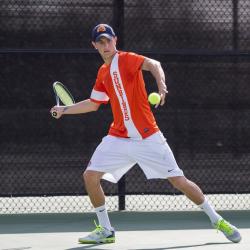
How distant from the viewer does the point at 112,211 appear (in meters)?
7.82

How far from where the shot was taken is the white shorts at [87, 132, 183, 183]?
19.8 feet

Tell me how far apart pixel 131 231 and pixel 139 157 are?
870 mm

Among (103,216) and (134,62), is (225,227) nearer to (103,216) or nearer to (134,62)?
(103,216)

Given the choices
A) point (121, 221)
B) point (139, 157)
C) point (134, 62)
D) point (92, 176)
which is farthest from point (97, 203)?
point (121, 221)

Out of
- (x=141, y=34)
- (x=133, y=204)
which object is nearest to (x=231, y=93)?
(x=141, y=34)

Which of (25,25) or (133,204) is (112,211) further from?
(25,25)

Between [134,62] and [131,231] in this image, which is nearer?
[134,62]

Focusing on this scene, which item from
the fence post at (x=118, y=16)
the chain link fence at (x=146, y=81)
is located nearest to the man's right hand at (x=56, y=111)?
the chain link fence at (x=146, y=81)

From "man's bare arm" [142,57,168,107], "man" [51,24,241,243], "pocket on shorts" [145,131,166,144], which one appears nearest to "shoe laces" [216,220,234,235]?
"man" [51,24,241,243]

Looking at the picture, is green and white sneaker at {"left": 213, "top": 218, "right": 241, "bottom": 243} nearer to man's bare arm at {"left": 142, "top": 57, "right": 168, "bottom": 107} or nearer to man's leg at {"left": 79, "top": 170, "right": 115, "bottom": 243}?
man's leg at {"left": 79, "top": 170, "right": 115, "bottom": 243}

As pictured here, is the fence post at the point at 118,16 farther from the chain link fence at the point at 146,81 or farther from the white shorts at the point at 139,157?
the white shorts at the point at 139,157

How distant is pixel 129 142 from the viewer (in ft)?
20.0

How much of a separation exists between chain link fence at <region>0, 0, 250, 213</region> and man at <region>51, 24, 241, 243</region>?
156cm

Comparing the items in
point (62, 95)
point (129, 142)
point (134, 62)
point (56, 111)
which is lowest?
point (129, 142)
